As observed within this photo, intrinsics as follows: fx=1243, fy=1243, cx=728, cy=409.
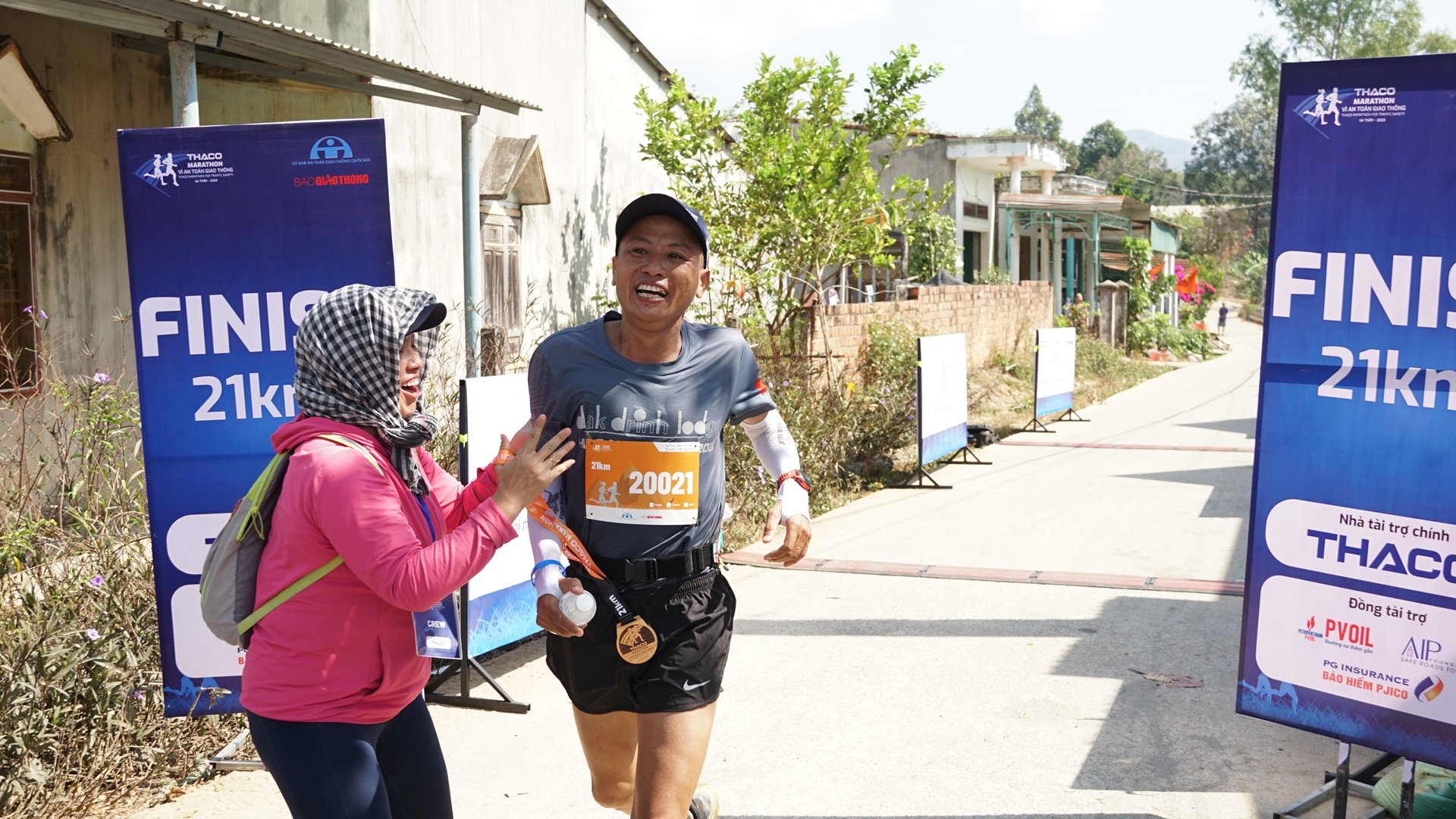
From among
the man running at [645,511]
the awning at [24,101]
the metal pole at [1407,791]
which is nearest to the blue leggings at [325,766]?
the man running at [645,511]

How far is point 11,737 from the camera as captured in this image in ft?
13.1

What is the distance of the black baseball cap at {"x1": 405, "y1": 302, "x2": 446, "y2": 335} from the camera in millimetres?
→ 2646

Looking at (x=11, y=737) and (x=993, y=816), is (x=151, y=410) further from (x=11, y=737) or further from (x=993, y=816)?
(x=993, y=816)

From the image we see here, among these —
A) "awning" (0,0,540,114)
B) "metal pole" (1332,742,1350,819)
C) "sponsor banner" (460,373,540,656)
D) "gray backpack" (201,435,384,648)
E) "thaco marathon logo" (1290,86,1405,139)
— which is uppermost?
"awning" (0,0,540,114)

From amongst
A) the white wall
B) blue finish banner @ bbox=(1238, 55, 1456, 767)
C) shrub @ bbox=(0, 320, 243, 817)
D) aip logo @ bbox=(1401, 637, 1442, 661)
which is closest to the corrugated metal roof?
shrub @ bbox=(0, 320, 243, 817)

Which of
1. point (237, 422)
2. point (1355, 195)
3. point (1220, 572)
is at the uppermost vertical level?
point (1355, 195)

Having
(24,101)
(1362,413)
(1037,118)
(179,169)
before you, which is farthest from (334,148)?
(1037,118)

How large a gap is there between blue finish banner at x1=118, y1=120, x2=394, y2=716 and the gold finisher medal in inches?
71.5

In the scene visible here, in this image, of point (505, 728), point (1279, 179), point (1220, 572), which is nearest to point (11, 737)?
point (505, 728)

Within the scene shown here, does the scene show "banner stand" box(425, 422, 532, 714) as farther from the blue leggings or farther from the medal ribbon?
the blue leggings

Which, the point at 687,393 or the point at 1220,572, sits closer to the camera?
the point at 687,393

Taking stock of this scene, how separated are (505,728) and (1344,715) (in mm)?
3198

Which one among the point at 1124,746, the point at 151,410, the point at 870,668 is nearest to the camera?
the point at 151,410

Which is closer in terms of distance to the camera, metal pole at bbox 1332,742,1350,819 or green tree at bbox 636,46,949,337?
metal pole at bbox 1332,742,1350,819
